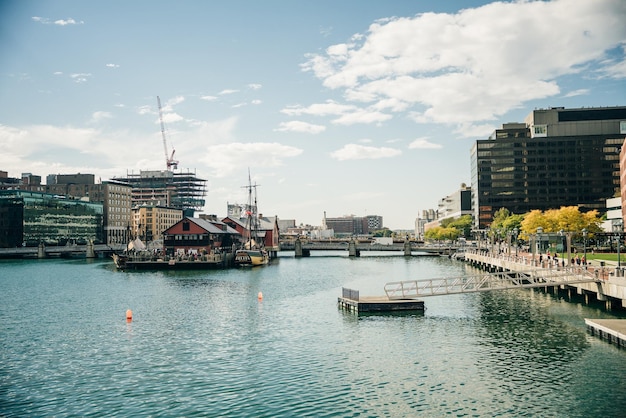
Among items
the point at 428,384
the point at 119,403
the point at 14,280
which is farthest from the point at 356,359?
the point at 14,280

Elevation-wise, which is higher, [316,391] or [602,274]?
[602,274]

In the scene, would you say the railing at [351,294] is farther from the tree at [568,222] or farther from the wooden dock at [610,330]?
the tree at [568,222]

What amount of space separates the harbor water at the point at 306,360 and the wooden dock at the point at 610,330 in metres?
0.70

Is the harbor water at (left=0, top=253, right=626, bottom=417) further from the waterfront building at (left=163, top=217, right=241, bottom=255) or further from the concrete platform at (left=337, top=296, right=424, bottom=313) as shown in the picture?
the waterfront building at (left=163, top=217, right=241, bottom=255)

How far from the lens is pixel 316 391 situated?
31.8 metres

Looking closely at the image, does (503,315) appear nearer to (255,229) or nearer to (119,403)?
(119,403)

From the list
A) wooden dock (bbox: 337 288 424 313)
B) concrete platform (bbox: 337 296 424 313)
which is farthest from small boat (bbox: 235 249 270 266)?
concrete platform (bbox: 337 296 424 313)

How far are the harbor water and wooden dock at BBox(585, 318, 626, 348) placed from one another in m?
0.70

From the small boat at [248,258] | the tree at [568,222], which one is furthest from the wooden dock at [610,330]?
the small boat at [248,258]

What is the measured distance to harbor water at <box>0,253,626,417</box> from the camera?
29562 millimetres

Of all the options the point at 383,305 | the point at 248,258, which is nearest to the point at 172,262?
the point at 248,258

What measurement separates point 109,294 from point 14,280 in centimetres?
4032

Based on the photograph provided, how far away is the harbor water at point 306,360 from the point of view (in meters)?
29.6

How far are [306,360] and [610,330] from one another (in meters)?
23.3
